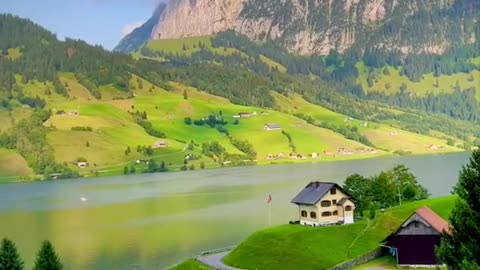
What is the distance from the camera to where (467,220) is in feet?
64.1

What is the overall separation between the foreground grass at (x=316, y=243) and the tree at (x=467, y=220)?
3539 centimetres

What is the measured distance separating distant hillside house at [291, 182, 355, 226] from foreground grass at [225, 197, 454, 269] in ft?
7.78

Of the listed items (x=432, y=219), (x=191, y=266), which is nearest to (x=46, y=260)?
(x=191, y=266)

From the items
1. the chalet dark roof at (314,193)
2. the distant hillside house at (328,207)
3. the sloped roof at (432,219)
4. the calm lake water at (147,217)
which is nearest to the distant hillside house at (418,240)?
the sloped roof at (432,219)

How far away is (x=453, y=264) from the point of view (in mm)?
19828

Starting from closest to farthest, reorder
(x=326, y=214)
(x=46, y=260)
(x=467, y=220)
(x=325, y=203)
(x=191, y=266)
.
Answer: (x=467, y=220) → (x=46, y=260) → (x=191, y=266) → (x=325, y=203) → (x=326, y=214)

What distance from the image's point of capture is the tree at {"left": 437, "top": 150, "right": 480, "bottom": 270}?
1931 cm

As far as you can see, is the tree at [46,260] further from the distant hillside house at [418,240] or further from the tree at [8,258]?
the distant hillside house at [418,240]

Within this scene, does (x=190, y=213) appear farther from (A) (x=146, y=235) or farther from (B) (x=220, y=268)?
(B) (x=220, y=268)

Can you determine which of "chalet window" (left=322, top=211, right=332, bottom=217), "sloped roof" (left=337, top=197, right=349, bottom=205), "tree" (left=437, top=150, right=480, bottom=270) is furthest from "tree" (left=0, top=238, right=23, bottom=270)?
"sloped roof" (left=337, top=197, right=349, bottom=205)

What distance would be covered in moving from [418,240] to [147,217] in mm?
67056

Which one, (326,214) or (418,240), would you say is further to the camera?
(326,214)

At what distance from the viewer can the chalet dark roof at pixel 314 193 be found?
6556cm

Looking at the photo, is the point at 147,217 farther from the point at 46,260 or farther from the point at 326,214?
the point at 46,260
